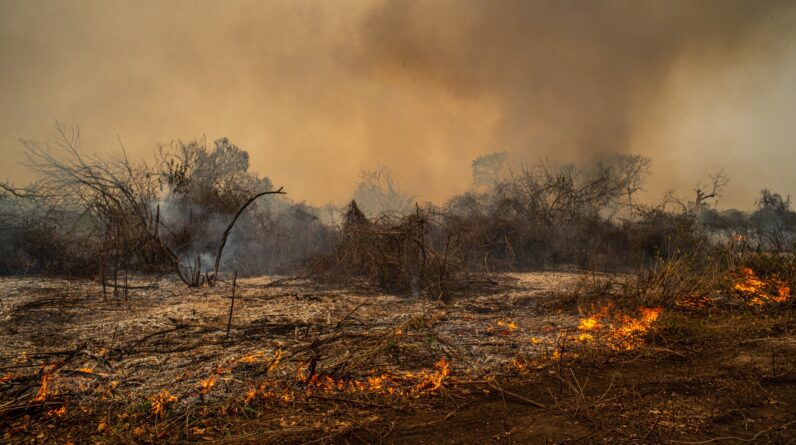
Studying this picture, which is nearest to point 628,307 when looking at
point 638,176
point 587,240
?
point 587,240

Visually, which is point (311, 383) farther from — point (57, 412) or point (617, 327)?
point (617, 327)

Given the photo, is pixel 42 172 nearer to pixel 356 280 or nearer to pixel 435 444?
pixel 356 280

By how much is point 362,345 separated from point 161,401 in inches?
64.2

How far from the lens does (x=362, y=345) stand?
12.5ft

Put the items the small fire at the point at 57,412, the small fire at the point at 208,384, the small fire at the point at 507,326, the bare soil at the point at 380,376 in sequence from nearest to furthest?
1. the bare soil at the point at 380,376
2. the small fire at the point at 57,412
3. the small fire at the point at 208,384
4. the small fire at the point at 507,326

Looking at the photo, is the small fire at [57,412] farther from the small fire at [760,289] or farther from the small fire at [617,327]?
the small fire at [760,289]

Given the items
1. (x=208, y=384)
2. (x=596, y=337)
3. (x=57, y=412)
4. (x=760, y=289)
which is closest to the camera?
(x=57, y=412)

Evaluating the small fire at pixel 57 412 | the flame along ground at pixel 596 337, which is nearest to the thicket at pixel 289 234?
the flame along ground at pixel 596 337

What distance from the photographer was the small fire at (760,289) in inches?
218

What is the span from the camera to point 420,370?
138 inches

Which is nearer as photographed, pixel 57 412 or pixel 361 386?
pixel 57 412

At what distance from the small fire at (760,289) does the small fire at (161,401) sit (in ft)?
22.6

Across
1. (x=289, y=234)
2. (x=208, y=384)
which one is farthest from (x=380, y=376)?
(x=289, y=234)

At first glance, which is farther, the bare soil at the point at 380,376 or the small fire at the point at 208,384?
the small fire at the point at 208,384
